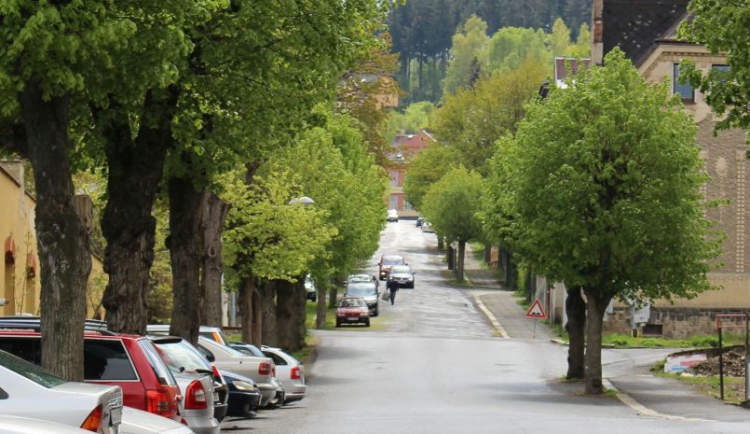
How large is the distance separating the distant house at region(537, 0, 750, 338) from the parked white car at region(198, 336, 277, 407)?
3135cm

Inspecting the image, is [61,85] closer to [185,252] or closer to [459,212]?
[185,252]

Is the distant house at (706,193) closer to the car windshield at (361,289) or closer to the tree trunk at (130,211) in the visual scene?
the car windshield at (361,289)

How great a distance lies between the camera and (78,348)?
15516mm

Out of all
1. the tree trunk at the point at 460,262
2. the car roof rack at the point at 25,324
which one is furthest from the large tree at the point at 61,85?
the tree trunk at the point at 460,262

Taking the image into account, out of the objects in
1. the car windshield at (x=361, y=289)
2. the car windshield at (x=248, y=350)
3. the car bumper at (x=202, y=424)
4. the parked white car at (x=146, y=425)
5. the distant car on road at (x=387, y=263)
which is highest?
the distant car on road at (x=387, y=263)

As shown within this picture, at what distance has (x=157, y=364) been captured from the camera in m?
14.6

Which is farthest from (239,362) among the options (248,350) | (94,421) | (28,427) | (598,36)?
(598,36)

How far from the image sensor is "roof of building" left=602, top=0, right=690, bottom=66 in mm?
59219

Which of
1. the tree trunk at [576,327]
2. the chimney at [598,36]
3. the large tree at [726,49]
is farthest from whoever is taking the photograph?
the chimney at [598,36]

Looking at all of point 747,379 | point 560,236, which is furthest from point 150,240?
point 560,236

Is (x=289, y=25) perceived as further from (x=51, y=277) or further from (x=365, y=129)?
(x=365, y=129)

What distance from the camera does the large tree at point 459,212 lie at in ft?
294

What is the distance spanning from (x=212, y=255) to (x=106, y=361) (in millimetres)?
16536

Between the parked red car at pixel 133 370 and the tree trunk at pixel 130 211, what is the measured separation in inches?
215
